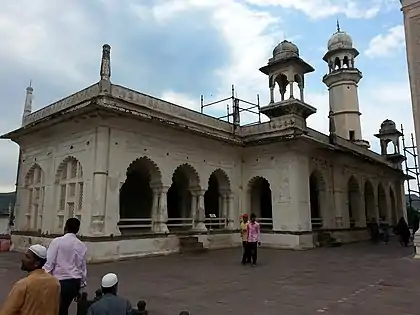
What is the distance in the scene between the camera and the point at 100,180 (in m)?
12.0

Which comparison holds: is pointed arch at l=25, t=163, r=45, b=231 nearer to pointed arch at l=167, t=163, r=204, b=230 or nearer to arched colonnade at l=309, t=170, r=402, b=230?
pointed arch at l=167, t=163, r=204, b=230

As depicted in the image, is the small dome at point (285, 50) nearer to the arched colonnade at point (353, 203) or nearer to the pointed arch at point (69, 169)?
the arched colonnade at point (353, 203)

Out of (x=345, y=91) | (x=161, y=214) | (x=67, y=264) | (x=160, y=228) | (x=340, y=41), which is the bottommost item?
(x=67, y=264)

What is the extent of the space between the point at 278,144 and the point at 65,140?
29.9 ft

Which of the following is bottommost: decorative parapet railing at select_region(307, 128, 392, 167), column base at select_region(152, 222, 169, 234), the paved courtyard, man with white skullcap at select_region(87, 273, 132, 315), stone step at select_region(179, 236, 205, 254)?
the paved courtyard

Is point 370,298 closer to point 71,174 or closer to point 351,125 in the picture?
point 71,174

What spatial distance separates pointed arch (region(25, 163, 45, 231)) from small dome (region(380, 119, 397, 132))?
2530cm

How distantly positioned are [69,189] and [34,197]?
128 inches

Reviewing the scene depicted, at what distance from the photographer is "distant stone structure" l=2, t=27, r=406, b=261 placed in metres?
12.5

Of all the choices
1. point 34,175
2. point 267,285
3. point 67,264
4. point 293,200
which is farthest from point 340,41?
point 67,264

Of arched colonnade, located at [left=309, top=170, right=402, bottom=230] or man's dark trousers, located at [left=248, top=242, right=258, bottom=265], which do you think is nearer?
man's dark trousers, located at [left=248, top=242, right=258, bottom=265]

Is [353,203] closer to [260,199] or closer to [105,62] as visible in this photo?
[260,199]

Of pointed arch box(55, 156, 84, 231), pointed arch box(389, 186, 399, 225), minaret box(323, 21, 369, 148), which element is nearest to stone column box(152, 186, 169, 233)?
pointed arch box(55, 156, 84, 231)

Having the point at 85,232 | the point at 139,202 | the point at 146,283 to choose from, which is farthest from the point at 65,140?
the point at 146,283
